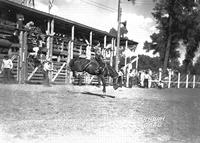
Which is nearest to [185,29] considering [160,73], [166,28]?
[166,28]

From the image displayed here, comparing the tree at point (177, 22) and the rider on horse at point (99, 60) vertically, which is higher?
the tree at point (177, 22)

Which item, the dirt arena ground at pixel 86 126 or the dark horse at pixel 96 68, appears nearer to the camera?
the dirt arena ground at pixel 86 126

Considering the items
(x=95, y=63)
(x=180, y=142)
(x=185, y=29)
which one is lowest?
(x=180, y=142)

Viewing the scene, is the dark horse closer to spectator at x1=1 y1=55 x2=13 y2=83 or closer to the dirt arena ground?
spectator at x1=1 y1=55 x2=13 y2=83

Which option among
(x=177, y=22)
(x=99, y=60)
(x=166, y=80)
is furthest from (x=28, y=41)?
(x=177, y=22)

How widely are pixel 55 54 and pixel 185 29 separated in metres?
21.1

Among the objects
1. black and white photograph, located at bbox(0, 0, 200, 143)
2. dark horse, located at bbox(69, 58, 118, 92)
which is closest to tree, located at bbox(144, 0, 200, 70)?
black and white photograph, located at bbox(0, 0, 200, 143)

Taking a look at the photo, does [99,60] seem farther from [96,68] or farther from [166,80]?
[166,80]

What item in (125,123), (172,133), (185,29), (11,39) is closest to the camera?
(172,133)

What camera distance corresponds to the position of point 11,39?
64.7 feet

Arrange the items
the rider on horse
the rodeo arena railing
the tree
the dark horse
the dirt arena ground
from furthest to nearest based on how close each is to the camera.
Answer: the tree → the rodeo arena railing → the dark horse → the rider on horse → the dirt arena ground

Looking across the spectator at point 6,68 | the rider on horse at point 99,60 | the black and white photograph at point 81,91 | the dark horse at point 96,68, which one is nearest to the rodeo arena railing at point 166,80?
the black and white photograph at point 81,91

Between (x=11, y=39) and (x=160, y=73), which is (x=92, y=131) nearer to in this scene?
(x=11, y=39)

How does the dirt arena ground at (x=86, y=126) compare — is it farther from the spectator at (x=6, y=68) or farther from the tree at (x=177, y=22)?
the tree at (x=177, y=22)
